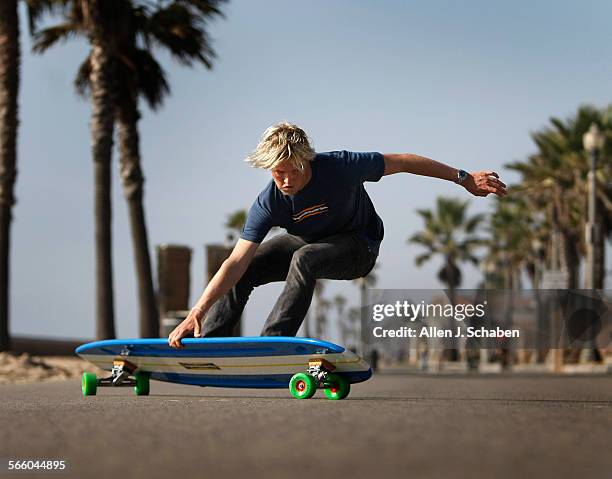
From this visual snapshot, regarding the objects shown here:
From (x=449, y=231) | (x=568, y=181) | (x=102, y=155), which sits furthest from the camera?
(x=449, y=231)

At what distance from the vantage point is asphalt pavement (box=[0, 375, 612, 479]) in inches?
126

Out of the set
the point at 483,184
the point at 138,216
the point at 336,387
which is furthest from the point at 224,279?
the point at 138,216

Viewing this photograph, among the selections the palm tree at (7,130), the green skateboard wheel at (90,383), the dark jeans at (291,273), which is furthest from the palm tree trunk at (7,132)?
the dark jeans at (291,273)

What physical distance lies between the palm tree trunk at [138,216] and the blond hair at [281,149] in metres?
16.3

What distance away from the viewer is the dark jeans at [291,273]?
661cm

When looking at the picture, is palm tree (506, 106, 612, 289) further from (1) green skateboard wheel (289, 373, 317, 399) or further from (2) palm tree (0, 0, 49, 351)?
(1) green skateboard wheel (289, 373, 317, 399)

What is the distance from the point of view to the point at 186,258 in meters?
26.0

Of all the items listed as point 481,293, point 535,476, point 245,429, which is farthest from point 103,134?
point 535,476

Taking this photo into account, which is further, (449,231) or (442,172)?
(449,231)

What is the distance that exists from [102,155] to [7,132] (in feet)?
7.00

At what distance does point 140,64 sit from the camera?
942 inches

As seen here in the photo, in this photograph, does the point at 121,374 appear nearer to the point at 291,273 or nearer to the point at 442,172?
the point at 291,273

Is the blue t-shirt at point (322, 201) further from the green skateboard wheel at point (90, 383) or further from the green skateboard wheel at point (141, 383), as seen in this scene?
the green skateboard wheel at point (90, 383)

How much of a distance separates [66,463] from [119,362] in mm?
4407
